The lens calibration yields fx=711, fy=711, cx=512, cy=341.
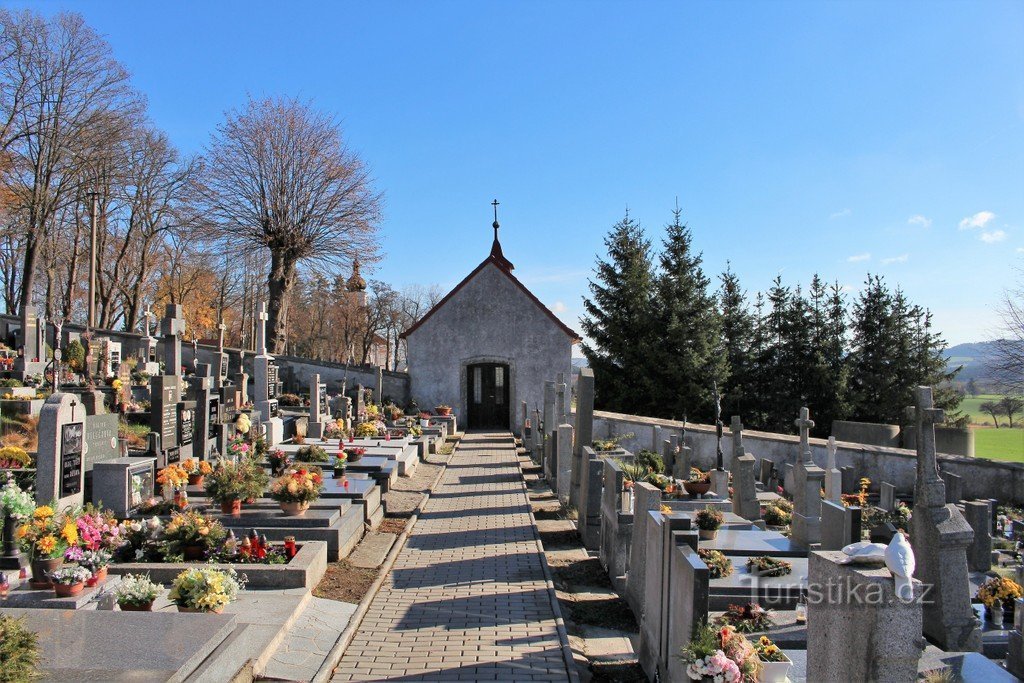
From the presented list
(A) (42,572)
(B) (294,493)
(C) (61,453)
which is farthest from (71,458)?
(A) (42,572)

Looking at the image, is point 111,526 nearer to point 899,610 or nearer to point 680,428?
point 899,610

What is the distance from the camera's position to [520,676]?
5512 mm

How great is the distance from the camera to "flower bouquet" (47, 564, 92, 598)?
19.1 feet

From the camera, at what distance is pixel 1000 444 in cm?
3491

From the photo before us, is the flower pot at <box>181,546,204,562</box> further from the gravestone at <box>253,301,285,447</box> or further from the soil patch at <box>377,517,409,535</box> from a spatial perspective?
the gravestone at <box>253,301,285,447</box>

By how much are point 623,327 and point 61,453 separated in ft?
85.4

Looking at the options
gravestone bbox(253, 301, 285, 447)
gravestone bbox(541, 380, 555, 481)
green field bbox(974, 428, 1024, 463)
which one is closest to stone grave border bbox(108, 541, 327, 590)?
gravestone bbox(253, 301, 285, 447)

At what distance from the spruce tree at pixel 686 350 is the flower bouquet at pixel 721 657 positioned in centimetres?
2468

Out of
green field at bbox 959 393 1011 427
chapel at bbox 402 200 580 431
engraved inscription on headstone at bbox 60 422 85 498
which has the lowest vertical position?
green field at bbox 959 393 1011 427

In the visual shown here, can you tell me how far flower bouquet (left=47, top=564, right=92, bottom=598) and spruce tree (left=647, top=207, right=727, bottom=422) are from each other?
24.9m

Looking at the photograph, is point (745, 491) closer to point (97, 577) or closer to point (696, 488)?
point (696, 488)

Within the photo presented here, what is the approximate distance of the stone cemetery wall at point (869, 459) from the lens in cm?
1437

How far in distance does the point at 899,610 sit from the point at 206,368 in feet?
68.1

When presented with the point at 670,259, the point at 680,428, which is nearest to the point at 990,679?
the point at 680,428
